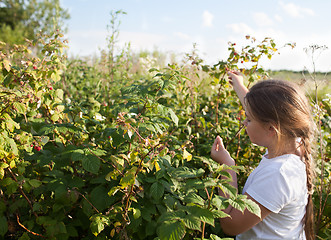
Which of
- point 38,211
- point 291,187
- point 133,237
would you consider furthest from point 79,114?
point 291,187

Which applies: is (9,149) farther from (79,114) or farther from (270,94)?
(270,94)

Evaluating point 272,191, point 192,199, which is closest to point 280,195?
point 272,191

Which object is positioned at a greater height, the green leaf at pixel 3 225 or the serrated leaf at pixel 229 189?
the serrated leaf at pixel 229 189

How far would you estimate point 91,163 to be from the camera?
4.90 feet

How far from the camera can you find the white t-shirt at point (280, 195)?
4.40 feet

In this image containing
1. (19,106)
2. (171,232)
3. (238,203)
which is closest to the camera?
(171,232)

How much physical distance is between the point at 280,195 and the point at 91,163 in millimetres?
848

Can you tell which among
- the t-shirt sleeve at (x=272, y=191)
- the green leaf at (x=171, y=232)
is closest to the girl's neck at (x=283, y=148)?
the t-shirt sleeve at (x=272, y=191)

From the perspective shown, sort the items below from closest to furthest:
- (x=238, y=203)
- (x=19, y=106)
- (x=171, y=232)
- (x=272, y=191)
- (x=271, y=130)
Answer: (x=171, y=232) → (x=238, y=203) → (x=272, y=191) → (x=271, y=130) → (x=19, y=106)

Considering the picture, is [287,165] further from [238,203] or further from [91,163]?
[91,163]

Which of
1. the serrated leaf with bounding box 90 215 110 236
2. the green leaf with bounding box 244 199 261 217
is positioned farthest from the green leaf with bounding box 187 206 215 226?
the serrated leaf with bounding box 90 215 110 236

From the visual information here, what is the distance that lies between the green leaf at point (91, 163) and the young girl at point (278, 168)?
62 cm

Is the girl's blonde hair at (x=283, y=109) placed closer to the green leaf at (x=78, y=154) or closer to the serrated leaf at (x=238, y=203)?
the serrated leaf at (x=238, y=203)

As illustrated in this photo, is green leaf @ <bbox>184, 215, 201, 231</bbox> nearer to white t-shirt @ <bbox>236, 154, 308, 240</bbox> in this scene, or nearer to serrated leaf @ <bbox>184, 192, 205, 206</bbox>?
serrated leaf @ <bbox>184, 192, 205, 206</bbox>
